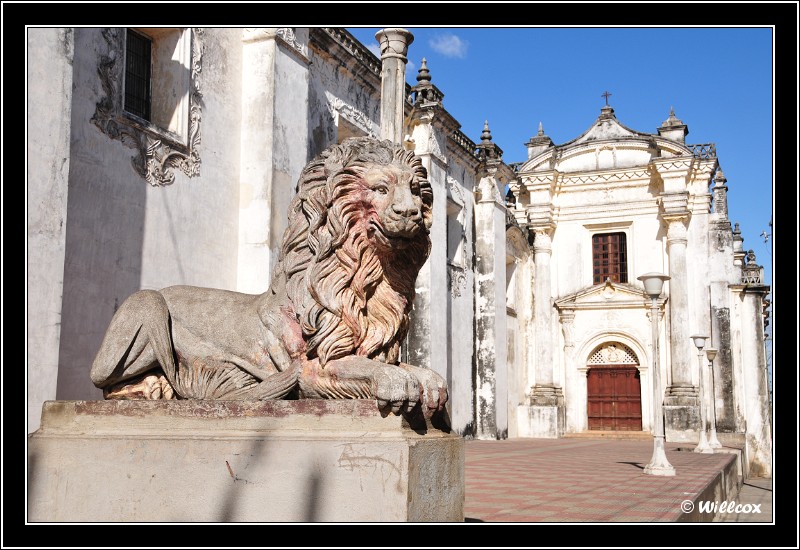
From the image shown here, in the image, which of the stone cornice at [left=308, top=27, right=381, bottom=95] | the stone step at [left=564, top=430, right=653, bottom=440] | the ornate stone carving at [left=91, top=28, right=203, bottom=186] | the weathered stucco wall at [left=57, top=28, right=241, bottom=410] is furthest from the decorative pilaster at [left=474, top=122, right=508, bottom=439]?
the ornate stone carving at [left=91, top=28, right=203, bottom=186]

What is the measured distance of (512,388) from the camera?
22078mm

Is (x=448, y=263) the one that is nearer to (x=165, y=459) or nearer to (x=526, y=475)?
(x=526, y=475)

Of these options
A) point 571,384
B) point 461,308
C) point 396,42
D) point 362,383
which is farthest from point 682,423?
point 362,383

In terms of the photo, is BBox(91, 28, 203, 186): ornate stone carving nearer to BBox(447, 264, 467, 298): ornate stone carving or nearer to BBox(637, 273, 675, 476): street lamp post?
BBox(637, 273, 675, 476): street lamp post

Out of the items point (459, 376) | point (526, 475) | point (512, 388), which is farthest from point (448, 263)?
point (526, 475)

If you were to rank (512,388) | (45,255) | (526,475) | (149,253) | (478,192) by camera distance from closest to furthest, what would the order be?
(45,255) → (149,253) → (526,475) → (478,192) → (512,388)

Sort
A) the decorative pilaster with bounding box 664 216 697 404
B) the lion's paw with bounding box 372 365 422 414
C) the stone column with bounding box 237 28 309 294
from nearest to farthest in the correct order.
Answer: the lion's paw with bounding box 372 365 422 414, the stone column with bounding box 237 28 309 294, the decorative pilaster with bounding box 664 216 697 404

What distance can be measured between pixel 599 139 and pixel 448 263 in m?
9.67

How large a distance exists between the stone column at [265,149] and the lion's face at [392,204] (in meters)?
6.22

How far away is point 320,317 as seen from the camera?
3.51m

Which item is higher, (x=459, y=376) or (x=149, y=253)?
(x=149, y=253)

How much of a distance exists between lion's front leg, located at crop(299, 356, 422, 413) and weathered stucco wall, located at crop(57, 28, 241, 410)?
4.39 meters

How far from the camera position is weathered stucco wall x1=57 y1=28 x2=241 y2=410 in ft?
24.0

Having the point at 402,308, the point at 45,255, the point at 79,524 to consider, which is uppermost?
the point at 45,255
